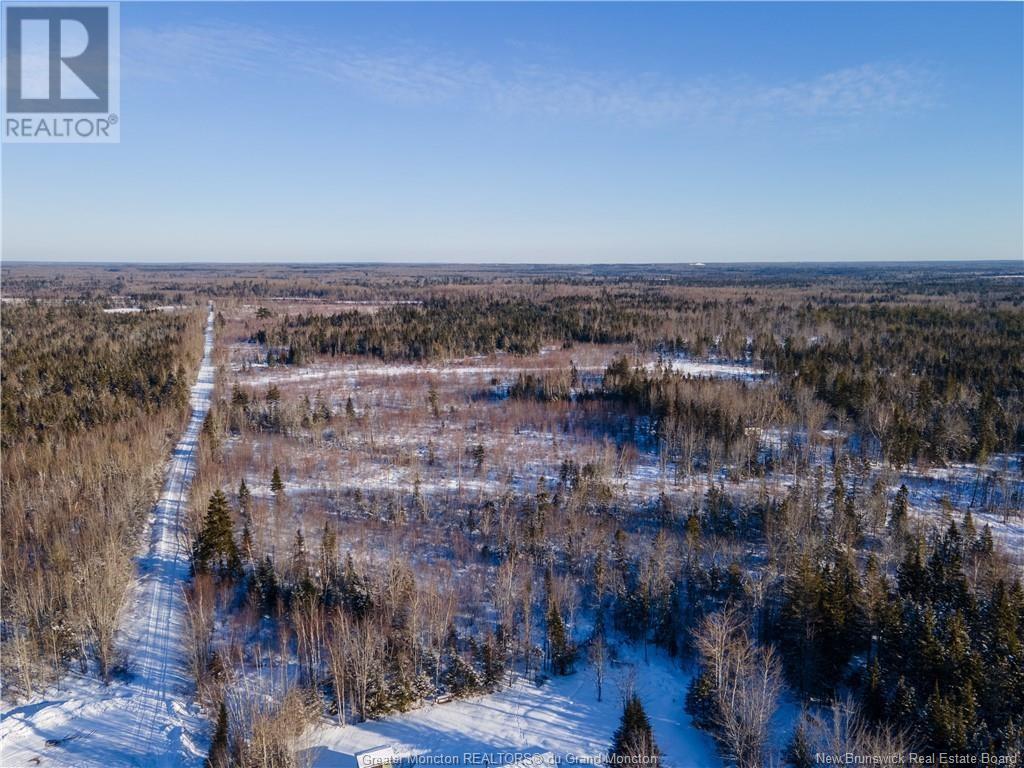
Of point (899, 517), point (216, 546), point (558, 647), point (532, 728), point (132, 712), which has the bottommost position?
point (532, 728)

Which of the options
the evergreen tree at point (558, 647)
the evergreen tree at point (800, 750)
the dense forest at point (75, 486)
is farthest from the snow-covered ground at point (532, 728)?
the dense forest at point (75, 486)

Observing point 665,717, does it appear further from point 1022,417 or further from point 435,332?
point 435,332

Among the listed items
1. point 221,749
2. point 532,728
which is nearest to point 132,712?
point 221,749

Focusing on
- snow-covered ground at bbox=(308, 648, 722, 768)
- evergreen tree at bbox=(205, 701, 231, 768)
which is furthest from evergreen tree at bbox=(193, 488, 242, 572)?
evergreen tree at bbox=(205, 701, 231, 768)

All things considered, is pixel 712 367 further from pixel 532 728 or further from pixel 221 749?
pixel 221 749

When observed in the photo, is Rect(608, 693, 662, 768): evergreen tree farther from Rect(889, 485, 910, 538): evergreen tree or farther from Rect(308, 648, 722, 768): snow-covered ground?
Rect(889, 485, 910, 538): evergreen tree

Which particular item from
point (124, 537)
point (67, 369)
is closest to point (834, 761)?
point (124, 537)
